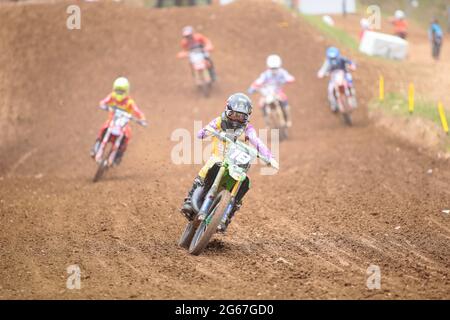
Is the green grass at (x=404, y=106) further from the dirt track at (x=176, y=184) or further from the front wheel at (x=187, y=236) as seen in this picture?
the front wheel at (x=187, y=236)

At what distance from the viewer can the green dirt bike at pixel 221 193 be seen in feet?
26.7

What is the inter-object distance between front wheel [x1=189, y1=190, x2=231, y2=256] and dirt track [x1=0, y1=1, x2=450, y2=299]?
0.53ft

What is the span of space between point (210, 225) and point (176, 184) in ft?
18.3

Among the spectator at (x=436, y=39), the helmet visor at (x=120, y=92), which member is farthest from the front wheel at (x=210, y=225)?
the spectator at (x=436, y=39)

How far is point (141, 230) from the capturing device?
10.0 meters

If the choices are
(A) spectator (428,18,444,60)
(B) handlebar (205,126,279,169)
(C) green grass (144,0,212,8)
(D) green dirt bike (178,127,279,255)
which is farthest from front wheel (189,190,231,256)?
(C) green grass (144,0,212,8)

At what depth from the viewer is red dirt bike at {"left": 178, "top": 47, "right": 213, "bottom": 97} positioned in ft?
69.3

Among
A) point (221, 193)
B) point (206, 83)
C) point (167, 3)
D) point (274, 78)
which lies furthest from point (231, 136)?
point (167, 3)

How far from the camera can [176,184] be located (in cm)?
1358

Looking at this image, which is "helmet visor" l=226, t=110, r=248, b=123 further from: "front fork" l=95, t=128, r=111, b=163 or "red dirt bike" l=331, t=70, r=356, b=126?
"red dirt bike" l=331, t=70, r=356, b=126
